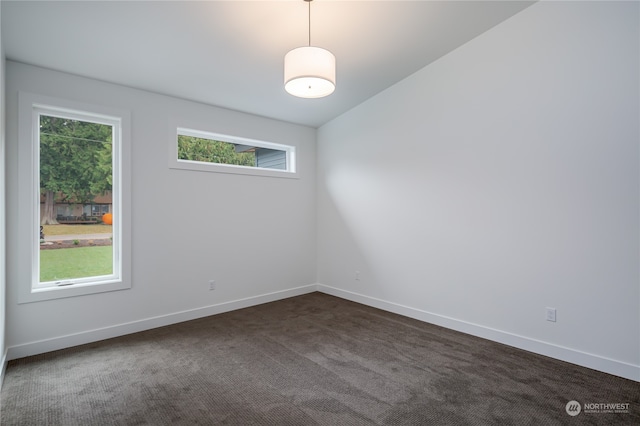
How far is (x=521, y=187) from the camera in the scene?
3186 millimetres

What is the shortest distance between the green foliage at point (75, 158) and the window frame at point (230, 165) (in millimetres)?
661

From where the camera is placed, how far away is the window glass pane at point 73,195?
3.21 metres

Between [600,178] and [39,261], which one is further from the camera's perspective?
[39,261]

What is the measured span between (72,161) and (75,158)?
41mm

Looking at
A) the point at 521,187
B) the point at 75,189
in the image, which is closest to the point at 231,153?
the point at 75,189

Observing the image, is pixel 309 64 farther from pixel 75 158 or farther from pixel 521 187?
pixel 75 158

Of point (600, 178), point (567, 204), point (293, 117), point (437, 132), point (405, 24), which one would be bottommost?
point (567, 204)

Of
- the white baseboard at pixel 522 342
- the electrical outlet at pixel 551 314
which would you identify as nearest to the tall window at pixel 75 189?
the white baseboard at pixel 522 342

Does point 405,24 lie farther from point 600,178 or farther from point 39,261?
point 39,261

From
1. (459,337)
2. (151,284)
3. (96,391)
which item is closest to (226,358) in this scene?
(96,391)

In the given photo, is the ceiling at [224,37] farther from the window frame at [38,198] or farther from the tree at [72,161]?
the tree at [72,161]

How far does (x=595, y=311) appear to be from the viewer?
109 inches

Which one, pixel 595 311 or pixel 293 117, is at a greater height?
pixel 293 117

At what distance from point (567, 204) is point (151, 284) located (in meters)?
4.27
